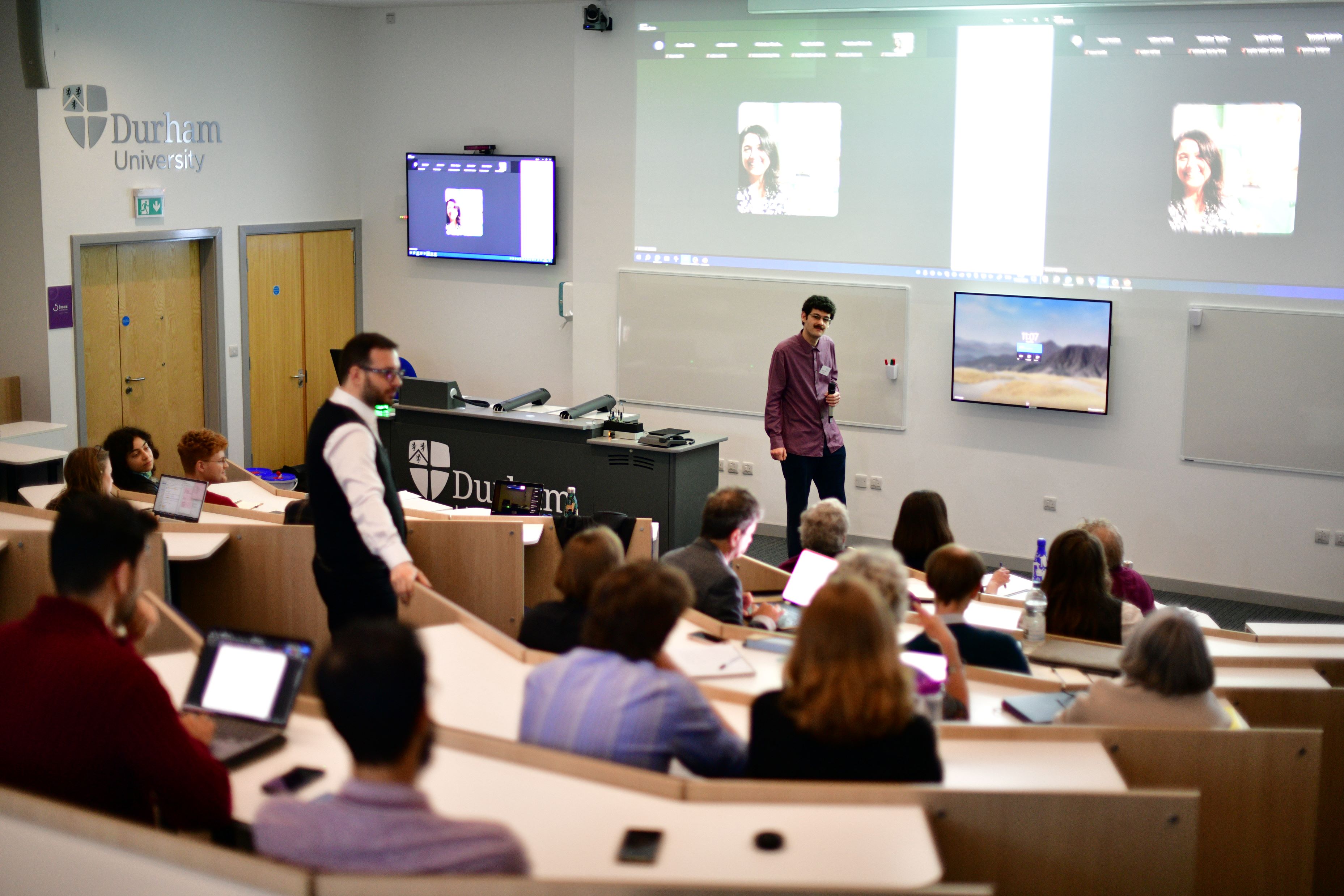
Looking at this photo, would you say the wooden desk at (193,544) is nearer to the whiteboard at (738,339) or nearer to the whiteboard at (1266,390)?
the whiteboard at (738,339)

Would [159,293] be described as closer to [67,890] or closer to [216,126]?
[216,126]

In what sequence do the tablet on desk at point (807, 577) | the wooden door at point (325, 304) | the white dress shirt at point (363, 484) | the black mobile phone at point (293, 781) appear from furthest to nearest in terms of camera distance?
the wooden door at point (325, 304)
the tablet on desk at point (807, 577)
the white dress shirt at point (363, 484)
the black mobile phone at point (293, 781)

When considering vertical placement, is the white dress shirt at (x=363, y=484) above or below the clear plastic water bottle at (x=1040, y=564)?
above

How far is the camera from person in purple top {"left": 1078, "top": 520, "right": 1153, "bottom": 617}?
14.1ft

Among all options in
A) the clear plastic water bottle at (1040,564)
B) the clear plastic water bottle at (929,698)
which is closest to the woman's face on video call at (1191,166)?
the clear plastic water bottle at (1040,564)

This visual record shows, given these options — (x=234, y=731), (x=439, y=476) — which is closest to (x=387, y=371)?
(x=234, y=731)

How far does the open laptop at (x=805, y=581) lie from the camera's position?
13.6 ft

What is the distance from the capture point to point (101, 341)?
7.80m

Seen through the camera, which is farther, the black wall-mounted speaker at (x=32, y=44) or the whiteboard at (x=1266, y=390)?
the black wall-mounted speaker at (x=32, y=44)

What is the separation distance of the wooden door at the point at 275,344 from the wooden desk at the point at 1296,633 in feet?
22.5

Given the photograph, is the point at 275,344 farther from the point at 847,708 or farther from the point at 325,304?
the point at 847,708

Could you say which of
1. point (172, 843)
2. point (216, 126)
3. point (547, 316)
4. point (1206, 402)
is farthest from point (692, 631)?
point (216, 126)

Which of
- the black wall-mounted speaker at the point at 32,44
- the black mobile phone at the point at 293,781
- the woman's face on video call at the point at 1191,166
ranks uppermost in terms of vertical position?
the black wall-mounted speaker at the point at 32,44

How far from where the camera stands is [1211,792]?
2.74 metres
